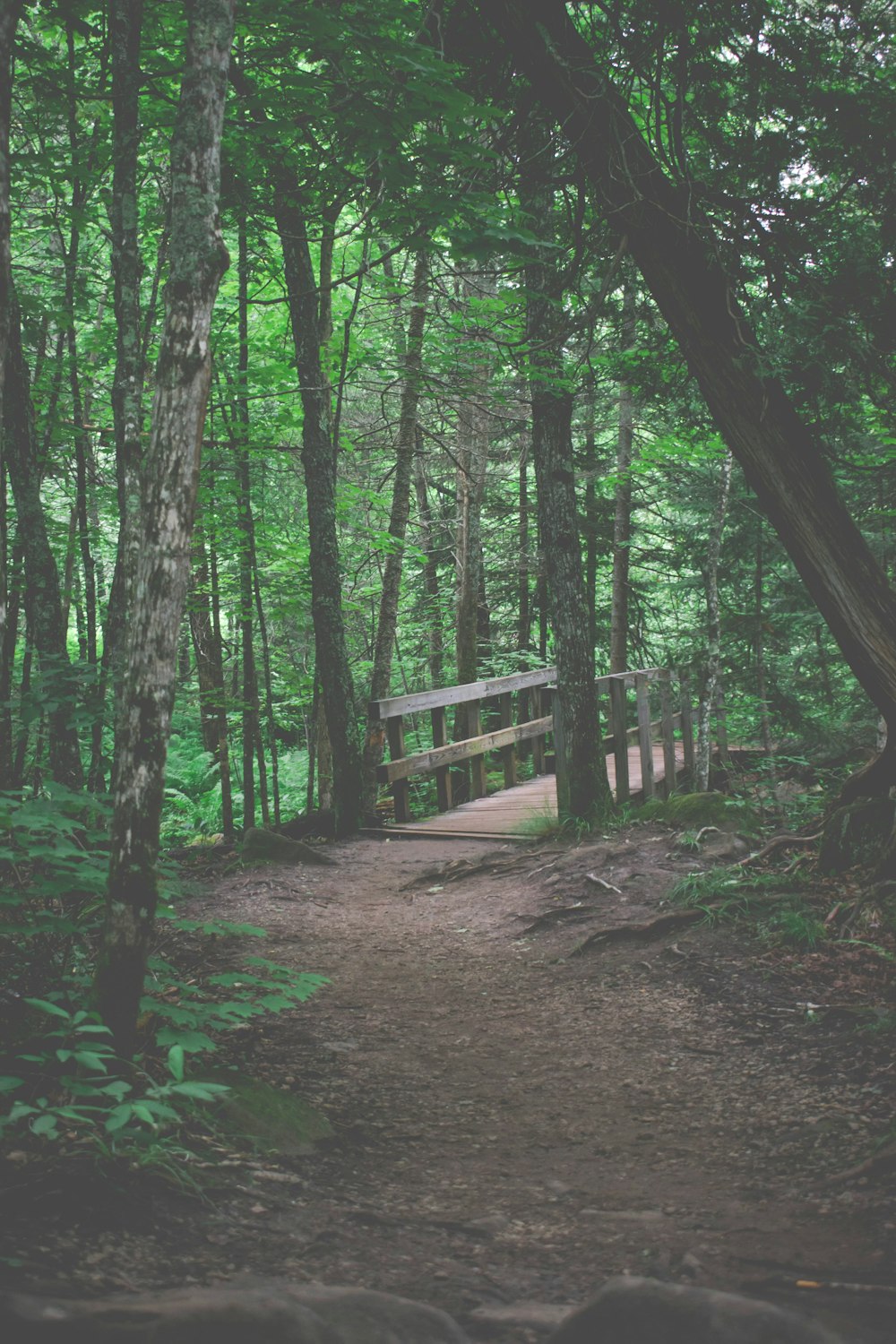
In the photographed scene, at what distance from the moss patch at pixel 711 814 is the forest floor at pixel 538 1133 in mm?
1414

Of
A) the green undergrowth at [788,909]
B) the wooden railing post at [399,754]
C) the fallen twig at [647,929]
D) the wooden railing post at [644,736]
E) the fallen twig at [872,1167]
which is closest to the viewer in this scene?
the fallen twig at [872,1167]

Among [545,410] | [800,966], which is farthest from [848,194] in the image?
[800,966]

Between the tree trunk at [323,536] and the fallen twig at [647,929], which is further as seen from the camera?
the tree trunk at [323,536]

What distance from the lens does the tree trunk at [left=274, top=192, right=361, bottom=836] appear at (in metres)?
9.40

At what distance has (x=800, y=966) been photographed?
523cm

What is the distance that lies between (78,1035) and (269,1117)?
0.78 metres

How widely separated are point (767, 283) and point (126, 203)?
12.3ft

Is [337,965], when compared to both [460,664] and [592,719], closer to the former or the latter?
[592,719]

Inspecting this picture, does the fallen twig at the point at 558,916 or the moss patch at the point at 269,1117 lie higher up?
the moss patch at the point at 269,1117

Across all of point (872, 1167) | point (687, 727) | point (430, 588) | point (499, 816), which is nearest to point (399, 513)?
point (499, 816)

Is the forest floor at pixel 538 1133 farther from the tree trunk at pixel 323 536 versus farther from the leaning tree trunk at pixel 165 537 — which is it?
the tree trunk at pixel 323 536

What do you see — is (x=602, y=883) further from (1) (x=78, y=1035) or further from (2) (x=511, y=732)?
(2) (x=511, y=732)

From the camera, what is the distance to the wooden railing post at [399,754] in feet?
34.7

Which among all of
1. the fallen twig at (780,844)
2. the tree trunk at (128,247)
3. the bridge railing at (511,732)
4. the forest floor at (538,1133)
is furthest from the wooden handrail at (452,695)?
the tree trunk at (128,247)
